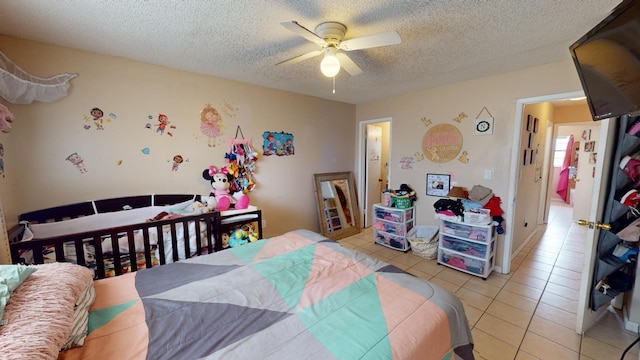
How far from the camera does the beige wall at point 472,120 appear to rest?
2.51m

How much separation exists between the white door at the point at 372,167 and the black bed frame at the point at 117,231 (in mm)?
2420

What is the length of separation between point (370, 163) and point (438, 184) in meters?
1.45

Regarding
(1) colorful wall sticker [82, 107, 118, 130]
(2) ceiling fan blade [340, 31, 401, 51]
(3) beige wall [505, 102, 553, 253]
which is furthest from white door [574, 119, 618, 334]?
(1) colorful wall sticker [82, 107, 118, 130]

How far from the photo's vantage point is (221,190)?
2.82 m

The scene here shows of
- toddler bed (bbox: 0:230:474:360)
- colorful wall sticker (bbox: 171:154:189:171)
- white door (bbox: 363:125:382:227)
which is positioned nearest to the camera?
toddler bed (bbox: 0:230:474:360)

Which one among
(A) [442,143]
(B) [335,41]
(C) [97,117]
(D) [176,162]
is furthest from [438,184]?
(C) [97,117]

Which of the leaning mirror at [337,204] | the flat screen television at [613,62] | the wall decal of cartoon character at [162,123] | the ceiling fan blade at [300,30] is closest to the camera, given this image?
the flat screen television at [613,62]

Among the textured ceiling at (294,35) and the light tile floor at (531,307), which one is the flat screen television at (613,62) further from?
the light tile floor at (531,307)

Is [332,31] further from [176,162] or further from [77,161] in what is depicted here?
[77,161]

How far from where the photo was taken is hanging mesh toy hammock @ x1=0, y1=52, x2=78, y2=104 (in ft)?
5.63

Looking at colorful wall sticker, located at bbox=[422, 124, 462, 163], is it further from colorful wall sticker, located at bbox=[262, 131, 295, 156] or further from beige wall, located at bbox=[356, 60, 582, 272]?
colorful wall sticker, located at bbox=[262, 131, 295, 156]

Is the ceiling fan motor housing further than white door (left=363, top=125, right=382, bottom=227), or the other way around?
white door (left=363, top=125, right=382, bottom=227)

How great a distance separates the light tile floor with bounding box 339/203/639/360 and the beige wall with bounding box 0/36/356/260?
2.30 metres

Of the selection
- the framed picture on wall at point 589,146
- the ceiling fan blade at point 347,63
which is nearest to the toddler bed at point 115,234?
the ceiling fan blade at point 347,63
